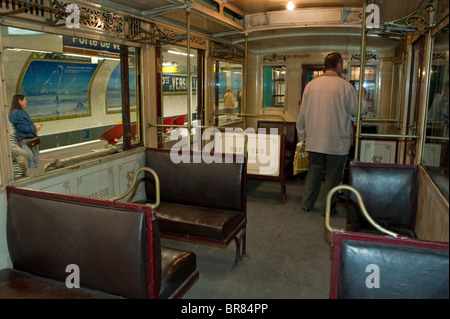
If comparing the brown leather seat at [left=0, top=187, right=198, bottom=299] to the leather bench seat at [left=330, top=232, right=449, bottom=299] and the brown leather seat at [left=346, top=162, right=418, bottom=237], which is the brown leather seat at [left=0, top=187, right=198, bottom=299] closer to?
the leather bench seat at [left=330, top=232, right=449, bottom=299]

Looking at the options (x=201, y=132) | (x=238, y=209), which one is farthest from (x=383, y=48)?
(x=238, y=209)

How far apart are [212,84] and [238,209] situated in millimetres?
3615

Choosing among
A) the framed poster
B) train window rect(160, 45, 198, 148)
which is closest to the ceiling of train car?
train window rect(160, 45, 198, 148)

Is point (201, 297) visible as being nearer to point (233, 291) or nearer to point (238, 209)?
point (233, 291)

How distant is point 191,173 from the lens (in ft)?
12.0

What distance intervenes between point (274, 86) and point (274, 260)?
5.43 m

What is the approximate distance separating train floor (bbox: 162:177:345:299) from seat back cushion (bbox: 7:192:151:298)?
39.6 inches

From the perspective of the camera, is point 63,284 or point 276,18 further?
point 276,18

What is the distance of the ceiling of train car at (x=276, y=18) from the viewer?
14.4 feet

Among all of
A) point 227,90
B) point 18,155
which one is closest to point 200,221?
point 18,155

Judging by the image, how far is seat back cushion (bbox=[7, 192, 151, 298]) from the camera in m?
2.04

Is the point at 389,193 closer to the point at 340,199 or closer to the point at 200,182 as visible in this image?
the point at 200,182

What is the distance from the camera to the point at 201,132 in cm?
666
